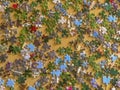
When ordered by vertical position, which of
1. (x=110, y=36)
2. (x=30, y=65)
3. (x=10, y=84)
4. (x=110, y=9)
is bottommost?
(x=10, y=84)

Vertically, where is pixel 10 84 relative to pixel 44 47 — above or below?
below

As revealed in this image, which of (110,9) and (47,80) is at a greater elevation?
(110,9)

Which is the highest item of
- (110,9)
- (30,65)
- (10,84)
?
(110,9)

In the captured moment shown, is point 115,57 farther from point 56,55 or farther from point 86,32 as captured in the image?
point 56,55

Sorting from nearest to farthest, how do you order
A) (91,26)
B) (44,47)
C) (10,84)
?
(10,84)
(44,47)
(91,26)

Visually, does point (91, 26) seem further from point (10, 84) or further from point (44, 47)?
point (10, 84)

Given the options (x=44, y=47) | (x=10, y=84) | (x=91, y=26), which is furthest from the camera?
(x=91, y=26)

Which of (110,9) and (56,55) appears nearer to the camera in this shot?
(56,55)

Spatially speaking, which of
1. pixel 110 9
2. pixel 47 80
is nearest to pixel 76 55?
pixel 47 80

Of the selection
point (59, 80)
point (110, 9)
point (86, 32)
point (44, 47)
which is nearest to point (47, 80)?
point (59, 80)
